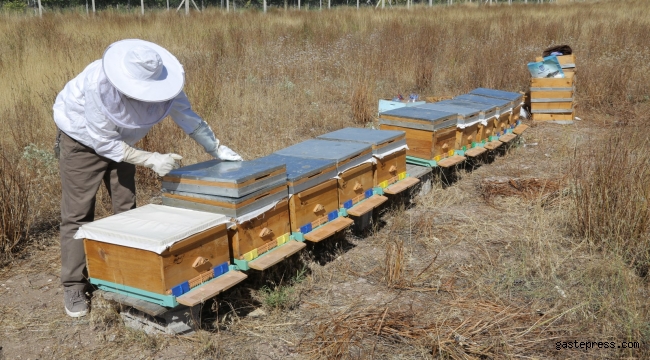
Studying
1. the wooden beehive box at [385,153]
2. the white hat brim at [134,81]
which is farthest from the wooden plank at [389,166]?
the white hat brim at [134,81]

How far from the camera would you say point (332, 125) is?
7.94 meters

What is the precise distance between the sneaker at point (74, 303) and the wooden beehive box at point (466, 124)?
389 centimetres

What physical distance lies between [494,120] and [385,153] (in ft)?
8.46

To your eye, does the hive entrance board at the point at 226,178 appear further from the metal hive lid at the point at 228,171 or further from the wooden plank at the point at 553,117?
the wooden plank at the point at 553,117

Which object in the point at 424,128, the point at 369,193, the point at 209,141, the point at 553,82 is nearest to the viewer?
the point at 209,141

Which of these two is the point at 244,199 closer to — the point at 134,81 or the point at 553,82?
the point at 134,81

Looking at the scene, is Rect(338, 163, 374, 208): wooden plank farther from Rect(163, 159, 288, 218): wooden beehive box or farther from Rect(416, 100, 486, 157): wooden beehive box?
Rect(416, 100, 486, 157): wooden beehive box

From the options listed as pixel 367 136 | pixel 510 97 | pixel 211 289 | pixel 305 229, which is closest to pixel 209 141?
pixel 305 229

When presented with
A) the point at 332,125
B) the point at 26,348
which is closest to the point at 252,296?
the point at 26,348

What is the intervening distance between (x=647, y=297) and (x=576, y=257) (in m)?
0.59

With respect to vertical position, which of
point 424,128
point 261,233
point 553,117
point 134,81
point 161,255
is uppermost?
point 134,81

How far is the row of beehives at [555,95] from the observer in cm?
880

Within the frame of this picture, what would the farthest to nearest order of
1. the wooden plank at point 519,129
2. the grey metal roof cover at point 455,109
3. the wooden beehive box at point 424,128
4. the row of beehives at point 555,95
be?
the row of beehives at point 555,95, the wooden plank at point 519,129, the grey metal roof cover at point 455,109, the wooden beehive box at point 424,128

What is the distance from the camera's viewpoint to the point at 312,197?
12.4 ft
